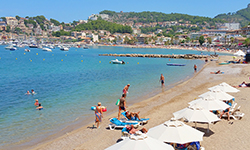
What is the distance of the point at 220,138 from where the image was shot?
930 cm

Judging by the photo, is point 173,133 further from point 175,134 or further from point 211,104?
point 211,104

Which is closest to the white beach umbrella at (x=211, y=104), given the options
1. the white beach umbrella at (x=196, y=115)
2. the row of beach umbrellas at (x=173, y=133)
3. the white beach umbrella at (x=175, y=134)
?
the row of beach umbrellas at (x=173, y=133)

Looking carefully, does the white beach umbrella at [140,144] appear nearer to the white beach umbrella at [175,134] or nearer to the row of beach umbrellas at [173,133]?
the row of beach umbrellas at [173,133]

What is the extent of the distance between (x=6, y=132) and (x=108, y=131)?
5291 millimetres

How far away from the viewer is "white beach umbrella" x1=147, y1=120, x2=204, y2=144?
684 centimetres

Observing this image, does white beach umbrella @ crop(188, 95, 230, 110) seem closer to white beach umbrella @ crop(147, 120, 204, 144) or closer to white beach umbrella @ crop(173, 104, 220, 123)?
white beach umbrella @ crop(173, 104, 220, 123)

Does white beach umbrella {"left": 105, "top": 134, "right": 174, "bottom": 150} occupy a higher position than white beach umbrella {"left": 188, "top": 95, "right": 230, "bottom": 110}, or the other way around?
white beach umbrella {"left": 105, "top": 134, "right": 174, "bottom": 150}

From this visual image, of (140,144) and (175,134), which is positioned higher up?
(140,144)

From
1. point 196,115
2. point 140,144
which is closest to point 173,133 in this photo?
point 140,144

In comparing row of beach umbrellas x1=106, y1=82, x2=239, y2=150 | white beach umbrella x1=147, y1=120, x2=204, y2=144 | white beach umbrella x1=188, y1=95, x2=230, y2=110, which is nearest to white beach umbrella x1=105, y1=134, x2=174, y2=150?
row of beach umbrellas x1=106, y1=82, x2=239, y2=150

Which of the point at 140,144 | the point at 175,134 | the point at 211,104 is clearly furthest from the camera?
the point at 211,104

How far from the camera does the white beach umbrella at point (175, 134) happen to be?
22.4 feet

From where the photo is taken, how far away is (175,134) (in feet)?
22.8

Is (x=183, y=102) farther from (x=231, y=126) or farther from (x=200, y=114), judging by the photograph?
(x=200, y=114)
